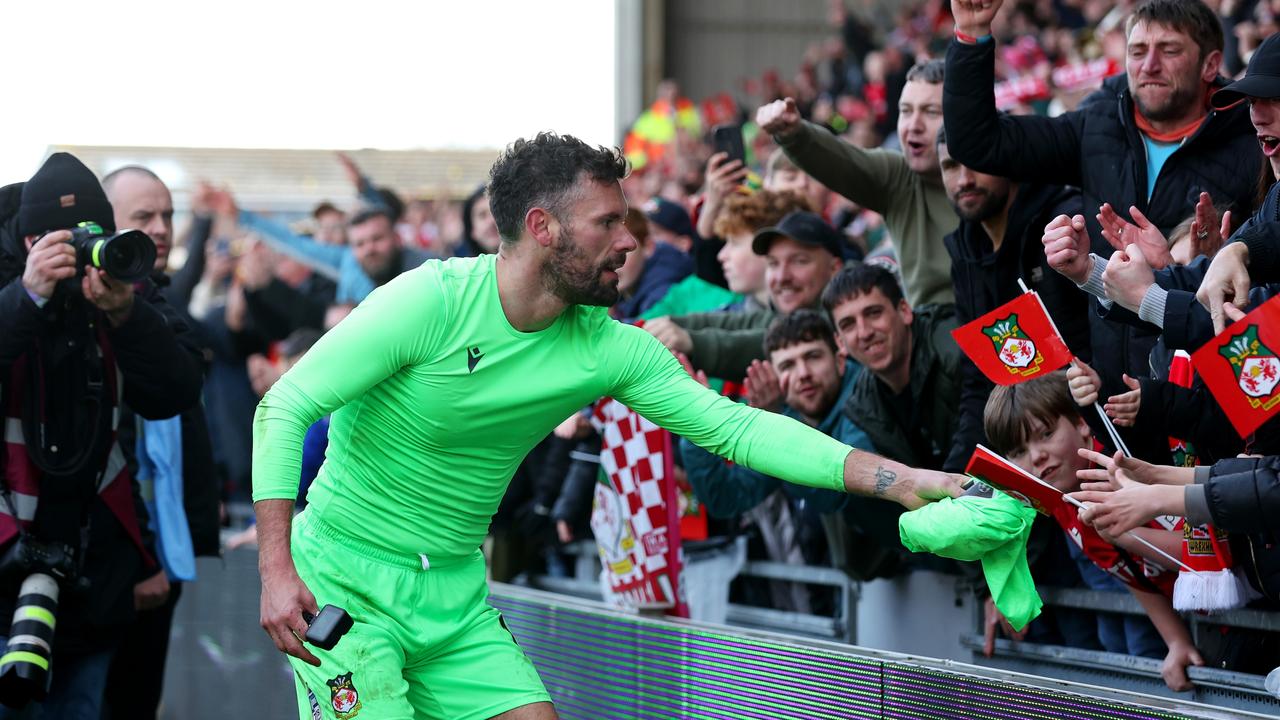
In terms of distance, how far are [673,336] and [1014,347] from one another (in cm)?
194

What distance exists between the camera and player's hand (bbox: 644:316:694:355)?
5.99 meters

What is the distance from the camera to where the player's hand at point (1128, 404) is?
4.16m

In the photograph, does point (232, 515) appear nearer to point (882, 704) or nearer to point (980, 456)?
point (882, 704)

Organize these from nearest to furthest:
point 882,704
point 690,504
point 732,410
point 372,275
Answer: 1. point 732,410
2. point 882,704
3. point 690,504
4. point 372,275

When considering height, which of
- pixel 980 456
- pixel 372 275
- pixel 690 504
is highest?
pixel 372 275

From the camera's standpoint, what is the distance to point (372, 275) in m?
9.49

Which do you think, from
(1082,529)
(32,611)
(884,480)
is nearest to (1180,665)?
(1082,529)

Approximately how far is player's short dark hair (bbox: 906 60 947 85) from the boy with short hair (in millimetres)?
1635

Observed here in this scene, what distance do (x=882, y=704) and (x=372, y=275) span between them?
5822 millimetres

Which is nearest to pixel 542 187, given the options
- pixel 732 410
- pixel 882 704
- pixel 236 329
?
pixel 732 410

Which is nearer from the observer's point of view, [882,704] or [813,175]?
[882,704]

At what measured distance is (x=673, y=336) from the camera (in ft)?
19.7

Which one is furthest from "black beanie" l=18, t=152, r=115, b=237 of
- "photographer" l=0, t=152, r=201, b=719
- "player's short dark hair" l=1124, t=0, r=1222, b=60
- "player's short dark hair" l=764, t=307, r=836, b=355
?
"player's short dark hair" l=1124, t=0, r=1222, b=60

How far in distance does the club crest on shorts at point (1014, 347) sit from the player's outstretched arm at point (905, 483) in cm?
66
